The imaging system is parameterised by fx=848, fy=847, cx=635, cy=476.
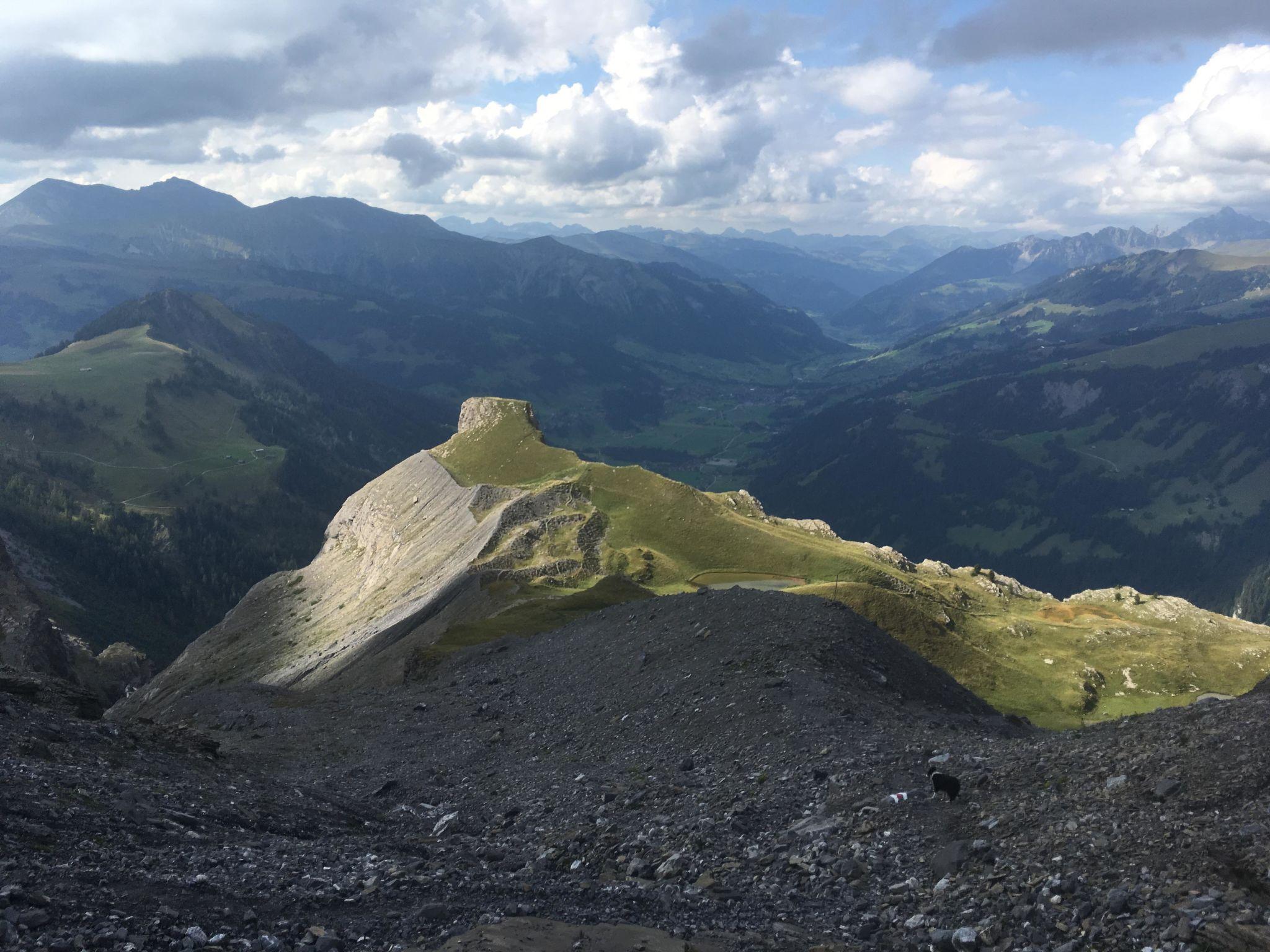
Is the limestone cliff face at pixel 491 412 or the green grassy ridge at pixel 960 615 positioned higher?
the limestone cliff face at pixel 491 412

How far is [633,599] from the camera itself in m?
90.1

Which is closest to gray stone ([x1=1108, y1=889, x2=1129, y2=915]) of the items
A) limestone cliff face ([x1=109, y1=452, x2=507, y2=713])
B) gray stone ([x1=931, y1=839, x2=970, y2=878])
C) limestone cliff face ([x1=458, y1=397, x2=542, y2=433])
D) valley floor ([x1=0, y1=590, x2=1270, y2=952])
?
valley floor ([x1=0, y1=590, x2=1270, y2=952])

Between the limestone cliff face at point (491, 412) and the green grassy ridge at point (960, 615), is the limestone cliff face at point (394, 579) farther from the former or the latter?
the green grassy ridge at point (960, 615)

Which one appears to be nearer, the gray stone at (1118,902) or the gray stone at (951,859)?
the gray stone at (1118,902)

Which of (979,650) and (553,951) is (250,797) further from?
(979,650)

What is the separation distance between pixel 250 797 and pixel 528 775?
46.2 feet

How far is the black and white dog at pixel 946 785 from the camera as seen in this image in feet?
96.9

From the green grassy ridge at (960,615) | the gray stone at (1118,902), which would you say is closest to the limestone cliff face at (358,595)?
the green grassy ridge at (960,615)

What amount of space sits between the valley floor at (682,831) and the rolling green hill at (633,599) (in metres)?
16.7

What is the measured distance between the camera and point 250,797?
3447 centimetres

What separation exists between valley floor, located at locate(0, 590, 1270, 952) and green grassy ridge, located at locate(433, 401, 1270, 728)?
36.2 metres

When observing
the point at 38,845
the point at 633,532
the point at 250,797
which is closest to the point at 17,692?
the point at 250,797

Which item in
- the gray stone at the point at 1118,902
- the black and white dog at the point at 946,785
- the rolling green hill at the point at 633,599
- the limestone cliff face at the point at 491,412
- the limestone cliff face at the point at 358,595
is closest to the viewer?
the gray stone at the point at 1118,902

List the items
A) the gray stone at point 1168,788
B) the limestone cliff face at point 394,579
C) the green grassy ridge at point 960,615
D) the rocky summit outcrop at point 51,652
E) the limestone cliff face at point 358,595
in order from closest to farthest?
the gray stone at point 1168,788
the green grassy ridge at point 960,615
the limestone cliff face at point 394,579
the limestone cliff face at point 358,595
the rocky summit outcrop at point 51,652
